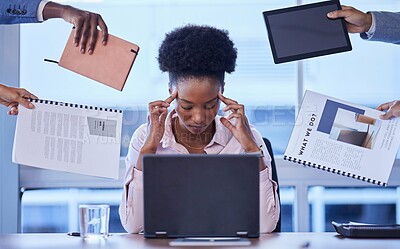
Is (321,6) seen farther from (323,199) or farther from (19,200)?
(19,200)

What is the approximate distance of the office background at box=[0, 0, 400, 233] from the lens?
387cm

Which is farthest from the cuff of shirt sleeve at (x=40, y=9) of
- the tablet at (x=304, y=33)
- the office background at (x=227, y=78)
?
the office background at (x=227, y=78)

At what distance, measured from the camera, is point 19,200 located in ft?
12.7

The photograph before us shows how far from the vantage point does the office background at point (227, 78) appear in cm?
387

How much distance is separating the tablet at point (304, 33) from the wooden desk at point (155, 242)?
28.3 inches

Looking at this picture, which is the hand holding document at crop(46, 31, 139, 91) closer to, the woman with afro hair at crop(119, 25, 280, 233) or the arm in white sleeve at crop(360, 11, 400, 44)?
the woman with afro hair at crop(119, 25, 280, 233)

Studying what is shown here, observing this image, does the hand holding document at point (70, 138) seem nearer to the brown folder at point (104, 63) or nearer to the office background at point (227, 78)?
the brown folder at point (104, 63)

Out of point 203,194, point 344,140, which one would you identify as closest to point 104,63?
point 203,194

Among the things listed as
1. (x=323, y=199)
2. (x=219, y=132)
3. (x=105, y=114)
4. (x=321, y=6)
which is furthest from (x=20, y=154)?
(x=323, y=199)

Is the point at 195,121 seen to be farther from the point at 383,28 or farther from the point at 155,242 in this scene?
the point at 383,28

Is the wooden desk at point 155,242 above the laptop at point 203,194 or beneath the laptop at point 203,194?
beneath

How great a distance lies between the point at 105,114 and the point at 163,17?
4.97 feet

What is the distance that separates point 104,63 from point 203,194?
2.21 ft

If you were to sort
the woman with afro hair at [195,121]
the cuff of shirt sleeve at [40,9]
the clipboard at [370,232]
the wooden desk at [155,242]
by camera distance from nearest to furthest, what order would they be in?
the wooden desk at [155,242] < the clipboard at [370,232] < the woman with afro hair at [195,121] < the cuff of shirt sleeve at [40,9]
